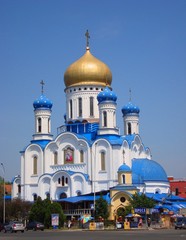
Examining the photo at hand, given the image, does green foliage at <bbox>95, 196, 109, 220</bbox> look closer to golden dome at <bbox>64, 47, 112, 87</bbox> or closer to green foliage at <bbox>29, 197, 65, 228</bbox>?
green foliage at <bbox>29, 197, 65, 228</bbox>

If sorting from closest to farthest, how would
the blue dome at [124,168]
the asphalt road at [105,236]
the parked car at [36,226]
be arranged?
the asphalt road at [105,236] → the parked car at [36,226] → the blue dome at [124,168]

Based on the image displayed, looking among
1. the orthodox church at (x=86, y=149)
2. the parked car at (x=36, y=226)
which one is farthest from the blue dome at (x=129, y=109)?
the parked car at (x=36, y=226)

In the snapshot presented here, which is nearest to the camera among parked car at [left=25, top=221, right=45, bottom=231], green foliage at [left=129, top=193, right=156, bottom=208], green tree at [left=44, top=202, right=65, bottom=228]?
parked car at [left=25, top=221, right=45, bottom=231]

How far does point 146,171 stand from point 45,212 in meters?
18.5

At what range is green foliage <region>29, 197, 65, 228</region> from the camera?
48.5 meters

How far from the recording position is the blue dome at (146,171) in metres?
62.8

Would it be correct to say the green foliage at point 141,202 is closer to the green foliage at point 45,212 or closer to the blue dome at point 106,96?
the green foliage at point 45,212

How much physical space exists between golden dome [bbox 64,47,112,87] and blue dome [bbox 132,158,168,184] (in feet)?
39.5

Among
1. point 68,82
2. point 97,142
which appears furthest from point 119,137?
point 68,82

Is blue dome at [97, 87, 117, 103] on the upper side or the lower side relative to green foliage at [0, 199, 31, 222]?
upper

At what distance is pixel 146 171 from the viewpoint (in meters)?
63.7

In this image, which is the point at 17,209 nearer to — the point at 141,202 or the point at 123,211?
the point at 123,211

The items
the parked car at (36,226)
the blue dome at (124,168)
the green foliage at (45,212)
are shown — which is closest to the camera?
the parked car at (36,226)

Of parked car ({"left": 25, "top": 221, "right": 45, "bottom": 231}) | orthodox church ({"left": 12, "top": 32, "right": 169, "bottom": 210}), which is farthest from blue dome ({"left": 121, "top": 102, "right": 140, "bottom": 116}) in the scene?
parked car ({"left": 25, "top": 221, "right": 45, "bottom": 231})
